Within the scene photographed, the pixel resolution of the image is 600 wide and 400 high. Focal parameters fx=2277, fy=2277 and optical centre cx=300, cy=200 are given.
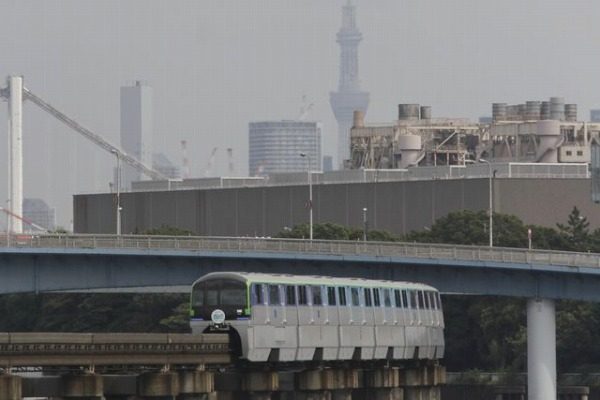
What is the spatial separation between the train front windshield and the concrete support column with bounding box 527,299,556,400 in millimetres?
64351

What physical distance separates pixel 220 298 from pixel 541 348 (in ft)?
221

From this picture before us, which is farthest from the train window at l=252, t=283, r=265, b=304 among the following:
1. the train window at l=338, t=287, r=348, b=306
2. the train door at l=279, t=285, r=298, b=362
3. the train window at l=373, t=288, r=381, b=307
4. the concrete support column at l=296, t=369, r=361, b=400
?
the train window at l=373, t=288, r=381, b=307

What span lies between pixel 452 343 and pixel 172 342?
104505mm

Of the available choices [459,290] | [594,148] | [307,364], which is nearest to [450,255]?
[459,290]

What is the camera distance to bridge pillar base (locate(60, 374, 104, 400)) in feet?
264

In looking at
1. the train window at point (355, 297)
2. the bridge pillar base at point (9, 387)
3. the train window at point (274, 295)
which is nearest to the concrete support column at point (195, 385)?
the train window at point (274, 295)

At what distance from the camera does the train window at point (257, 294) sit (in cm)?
9462

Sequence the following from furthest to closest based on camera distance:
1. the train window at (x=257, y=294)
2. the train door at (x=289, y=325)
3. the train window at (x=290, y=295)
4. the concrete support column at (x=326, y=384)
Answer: the concrete support column at (x=326, y=384)
the train window at (x=290, y=295)
the train door at (x=289, y=325)
the train window at (x=257, y=294)

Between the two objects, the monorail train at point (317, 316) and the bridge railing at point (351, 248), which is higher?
the bridge railing at point (351, 248)

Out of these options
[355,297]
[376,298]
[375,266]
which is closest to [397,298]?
[376,298]

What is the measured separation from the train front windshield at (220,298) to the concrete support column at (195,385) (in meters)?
5.10

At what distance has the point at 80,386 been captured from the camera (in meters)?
80.5

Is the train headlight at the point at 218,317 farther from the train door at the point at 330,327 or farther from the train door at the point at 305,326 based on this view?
the train door at the point at 330,327

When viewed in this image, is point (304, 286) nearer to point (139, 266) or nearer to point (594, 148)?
point (139, 266)
